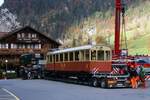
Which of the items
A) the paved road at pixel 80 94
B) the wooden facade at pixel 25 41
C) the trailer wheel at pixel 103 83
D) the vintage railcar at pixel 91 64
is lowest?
the paved road at pixel 80 94

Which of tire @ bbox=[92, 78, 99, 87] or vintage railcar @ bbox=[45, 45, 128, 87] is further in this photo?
tire @ bbox=[92, 78, 99, 87]

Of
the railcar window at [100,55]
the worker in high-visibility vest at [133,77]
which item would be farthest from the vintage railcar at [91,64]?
the worker in high-visibility vest at [133,77]

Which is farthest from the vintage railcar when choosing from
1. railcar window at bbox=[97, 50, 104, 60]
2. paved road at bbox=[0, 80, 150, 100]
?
paved road at bbox=[0, 80, 150, 100]

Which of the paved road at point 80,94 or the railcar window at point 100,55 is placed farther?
the railcar window at point 100,55

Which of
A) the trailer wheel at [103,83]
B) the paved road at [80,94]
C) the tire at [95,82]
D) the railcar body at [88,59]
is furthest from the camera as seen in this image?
the railcar body at [88,59]

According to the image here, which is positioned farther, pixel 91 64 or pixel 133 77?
pixel 91 64

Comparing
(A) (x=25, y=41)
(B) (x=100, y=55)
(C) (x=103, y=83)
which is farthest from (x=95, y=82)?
(A) (x=25, y=41)

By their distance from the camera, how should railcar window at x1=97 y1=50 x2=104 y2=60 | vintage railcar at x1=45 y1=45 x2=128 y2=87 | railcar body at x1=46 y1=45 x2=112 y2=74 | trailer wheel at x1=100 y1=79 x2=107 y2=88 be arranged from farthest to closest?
railcar window at x1=97 y1=50 x2=104 y2=60
railcar body at x1=46 y1=45 x2=112 y2=74
vintage railcar at x1=45 y1=45 x2=128 y2=87
trailer wheel at x1=100 y1=79 x2=107 y2=88

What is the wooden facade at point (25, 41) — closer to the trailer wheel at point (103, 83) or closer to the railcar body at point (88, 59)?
the railcar body at point (88, 59)

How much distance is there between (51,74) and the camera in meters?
53.7

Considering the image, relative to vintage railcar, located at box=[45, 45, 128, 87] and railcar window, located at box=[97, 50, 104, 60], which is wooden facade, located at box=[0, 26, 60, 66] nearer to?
vintage railcar, located at box=[45, 45, 128, 87]

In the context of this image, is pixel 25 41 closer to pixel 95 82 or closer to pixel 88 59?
pixel 88 59

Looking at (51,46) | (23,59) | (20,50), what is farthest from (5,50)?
(23,59)

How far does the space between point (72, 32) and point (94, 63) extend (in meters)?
158
